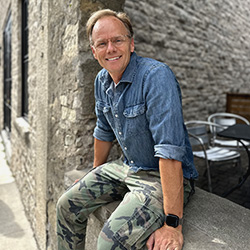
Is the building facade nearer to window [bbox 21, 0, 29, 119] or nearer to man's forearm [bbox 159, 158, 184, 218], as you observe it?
window [bbox 21, 0, 29, 119]

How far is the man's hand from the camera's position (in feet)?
3.46

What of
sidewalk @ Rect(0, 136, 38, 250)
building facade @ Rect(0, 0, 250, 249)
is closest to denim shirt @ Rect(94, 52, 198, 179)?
building facade @ Rect(0, 0, 250, 249)

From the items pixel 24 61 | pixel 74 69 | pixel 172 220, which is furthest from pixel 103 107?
pixel 24 61

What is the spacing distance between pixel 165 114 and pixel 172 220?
472 mm

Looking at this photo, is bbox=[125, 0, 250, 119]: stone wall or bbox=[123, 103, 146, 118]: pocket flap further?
bbox=[125, 0, 250, 119]: stone wall


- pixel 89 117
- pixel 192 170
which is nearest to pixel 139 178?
pixel 192 170

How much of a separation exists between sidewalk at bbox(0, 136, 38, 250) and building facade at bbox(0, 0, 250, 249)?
0.54 ft

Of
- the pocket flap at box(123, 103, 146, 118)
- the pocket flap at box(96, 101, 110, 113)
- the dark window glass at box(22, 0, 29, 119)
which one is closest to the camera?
the pocket flap at box(123, 103, 146, 118)

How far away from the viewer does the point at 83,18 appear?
73.5 inches

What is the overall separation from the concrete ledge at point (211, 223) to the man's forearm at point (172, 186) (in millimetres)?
171

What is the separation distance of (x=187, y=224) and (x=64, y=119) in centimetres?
140

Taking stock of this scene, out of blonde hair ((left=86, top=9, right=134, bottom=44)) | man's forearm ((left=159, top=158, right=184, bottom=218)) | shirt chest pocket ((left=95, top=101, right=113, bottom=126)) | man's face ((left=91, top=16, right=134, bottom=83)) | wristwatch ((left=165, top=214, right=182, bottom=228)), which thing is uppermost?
blonde hair ((left=86, top=9, right=134, bottom=44))

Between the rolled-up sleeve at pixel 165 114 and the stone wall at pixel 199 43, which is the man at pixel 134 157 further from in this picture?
the stone wall at pixel 199 43

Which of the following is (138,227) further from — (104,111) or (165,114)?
(104,111)
